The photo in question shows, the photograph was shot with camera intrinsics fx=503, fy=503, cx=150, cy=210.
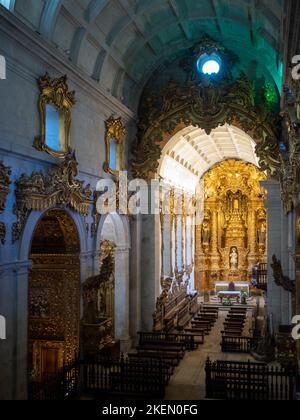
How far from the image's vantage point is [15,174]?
12062 millimetres

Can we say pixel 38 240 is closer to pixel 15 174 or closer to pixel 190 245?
pixel 15 174

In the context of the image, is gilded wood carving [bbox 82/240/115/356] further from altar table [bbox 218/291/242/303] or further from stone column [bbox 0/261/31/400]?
altar table [bbox 218/291/242/303]

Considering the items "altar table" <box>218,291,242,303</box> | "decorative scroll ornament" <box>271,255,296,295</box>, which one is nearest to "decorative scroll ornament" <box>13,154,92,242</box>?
"decorative scroll ornament" <box>271,255,296,295</box>

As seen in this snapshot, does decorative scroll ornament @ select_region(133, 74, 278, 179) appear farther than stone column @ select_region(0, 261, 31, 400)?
Yes

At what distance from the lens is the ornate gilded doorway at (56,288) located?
1555cm

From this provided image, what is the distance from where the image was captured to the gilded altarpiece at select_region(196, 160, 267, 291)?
38.0 m

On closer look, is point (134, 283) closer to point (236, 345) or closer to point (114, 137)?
point (236, 345)

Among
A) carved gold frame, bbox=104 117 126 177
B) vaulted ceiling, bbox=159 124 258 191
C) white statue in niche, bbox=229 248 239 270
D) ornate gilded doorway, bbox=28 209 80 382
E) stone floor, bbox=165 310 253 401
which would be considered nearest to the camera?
stone floor, bbox=165 310 253 401

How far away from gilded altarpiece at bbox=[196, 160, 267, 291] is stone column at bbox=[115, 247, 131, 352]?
18.4m

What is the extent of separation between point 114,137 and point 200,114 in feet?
12.2

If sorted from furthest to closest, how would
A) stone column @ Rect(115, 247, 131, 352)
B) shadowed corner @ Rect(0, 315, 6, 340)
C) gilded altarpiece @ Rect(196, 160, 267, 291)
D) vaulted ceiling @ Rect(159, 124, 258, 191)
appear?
gilded altarpiece @ Rect(196, 160, 267, 291)
vaulted ceiling @ Rect(159, 124, 258, 191)
stone column @ Rect(115, 247, 131, 352)
shadowed corner @ Rect(0, 315, 6, 340)

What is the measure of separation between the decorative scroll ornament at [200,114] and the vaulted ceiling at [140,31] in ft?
3.56
